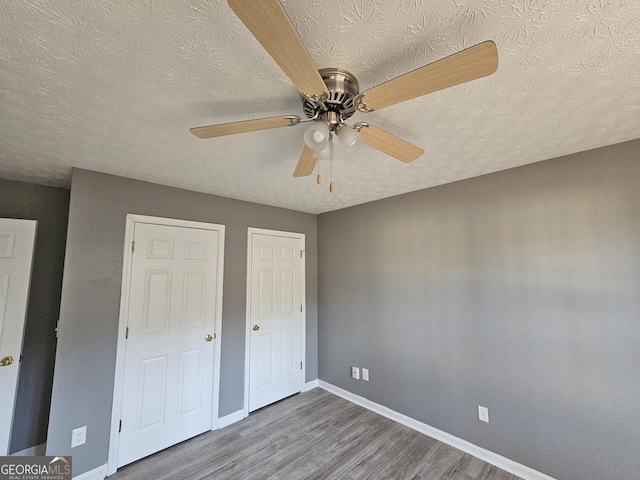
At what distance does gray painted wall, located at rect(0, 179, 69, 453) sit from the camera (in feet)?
7.57

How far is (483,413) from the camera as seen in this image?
2.28m

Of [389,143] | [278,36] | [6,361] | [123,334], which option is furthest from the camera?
[123,334]

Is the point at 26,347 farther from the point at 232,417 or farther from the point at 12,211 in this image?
the point at 232,417

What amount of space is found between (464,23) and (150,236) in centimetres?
267

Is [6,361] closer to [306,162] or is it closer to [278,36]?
[306,162]

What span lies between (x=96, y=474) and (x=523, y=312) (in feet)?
11.6

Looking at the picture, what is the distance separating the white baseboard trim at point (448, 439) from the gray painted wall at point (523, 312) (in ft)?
0.19

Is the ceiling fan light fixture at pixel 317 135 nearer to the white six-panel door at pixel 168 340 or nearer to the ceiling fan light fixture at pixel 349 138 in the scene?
the ceiling fan light fixture at pixel 349 138

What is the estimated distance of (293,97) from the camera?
4.22ft

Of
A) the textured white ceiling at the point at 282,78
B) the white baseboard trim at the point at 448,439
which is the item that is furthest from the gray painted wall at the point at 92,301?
the white baseboard trim at the point at 448,439

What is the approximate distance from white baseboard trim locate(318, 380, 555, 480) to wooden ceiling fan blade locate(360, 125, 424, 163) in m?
2.50

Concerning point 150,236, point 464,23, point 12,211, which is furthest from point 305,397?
point 464,23

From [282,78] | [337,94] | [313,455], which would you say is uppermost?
[282,78]

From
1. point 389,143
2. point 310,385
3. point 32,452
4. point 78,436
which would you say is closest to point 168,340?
point 78,436
